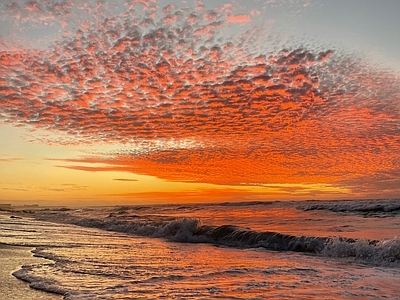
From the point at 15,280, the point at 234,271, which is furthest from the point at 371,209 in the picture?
the point at 15,280

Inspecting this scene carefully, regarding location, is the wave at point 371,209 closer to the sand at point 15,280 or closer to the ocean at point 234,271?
the ocean at point 234,271

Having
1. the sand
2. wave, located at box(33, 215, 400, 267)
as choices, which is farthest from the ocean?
the sand

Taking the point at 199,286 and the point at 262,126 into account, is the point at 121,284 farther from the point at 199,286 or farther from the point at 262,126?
the point at 262,126

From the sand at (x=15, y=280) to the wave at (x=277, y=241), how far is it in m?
8.39

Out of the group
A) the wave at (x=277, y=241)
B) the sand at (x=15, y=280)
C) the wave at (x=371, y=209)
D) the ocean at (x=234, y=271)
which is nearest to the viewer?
the sand at (x=15, y=280)

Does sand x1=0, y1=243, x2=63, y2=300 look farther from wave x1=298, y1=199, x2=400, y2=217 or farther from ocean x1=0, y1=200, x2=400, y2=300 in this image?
wave x1=298, y1=199, x2=400, y2=217

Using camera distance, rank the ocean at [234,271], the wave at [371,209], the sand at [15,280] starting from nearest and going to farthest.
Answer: the sand at [15,280], the ocean at [234,271], the wave at [371,209]

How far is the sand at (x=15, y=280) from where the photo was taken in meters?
6.38

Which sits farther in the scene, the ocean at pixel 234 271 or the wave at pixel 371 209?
the wave at pixel 371 209

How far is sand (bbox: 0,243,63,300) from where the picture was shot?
6.38 metres

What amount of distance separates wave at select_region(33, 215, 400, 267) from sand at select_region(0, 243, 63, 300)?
839 cm

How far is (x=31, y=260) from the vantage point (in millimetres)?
10055

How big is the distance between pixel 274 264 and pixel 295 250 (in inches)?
146

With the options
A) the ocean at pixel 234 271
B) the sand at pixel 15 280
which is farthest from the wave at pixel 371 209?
the sand at pixel 15 280
